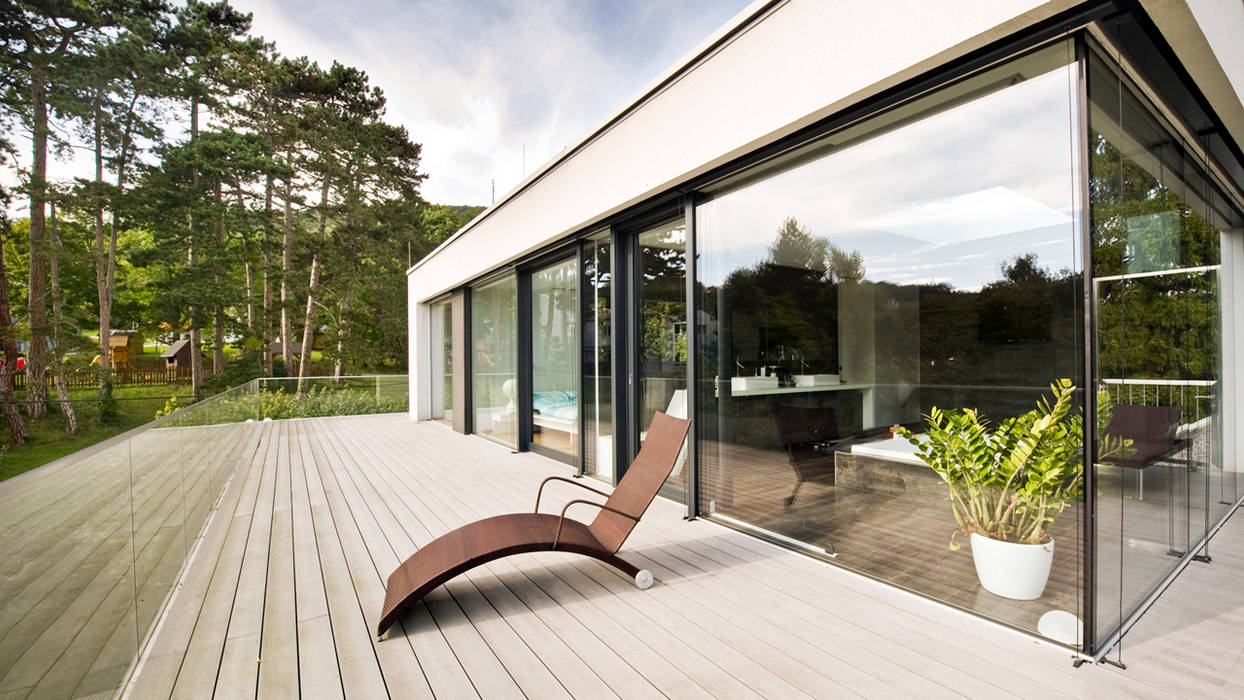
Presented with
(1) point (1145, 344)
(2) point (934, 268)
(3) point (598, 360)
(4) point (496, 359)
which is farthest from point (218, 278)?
(1) point (1145, 344)

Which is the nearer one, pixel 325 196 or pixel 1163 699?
pixel 1163 699

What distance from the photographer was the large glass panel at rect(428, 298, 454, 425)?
11.4 metres

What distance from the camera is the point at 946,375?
125 inches

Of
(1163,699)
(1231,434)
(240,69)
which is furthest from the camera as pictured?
(240,69)

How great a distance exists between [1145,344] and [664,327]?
9.73 ft

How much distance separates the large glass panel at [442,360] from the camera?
1137cm

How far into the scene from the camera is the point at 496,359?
8602 millimetres

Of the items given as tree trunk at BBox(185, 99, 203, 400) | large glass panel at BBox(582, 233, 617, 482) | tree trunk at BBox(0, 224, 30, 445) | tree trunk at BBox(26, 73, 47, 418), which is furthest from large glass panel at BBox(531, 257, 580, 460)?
tree trunk at BBox(0, 224, 30, 445)

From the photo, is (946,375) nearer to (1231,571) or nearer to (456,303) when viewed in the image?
(1231,571)

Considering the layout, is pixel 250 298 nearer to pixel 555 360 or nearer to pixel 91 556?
pixel 555 360

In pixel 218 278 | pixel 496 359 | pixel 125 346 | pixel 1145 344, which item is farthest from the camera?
pixel 125 346

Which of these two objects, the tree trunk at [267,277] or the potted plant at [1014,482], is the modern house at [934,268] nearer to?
the potted plant at [1014,482]

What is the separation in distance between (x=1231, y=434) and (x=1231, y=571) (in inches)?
63.1

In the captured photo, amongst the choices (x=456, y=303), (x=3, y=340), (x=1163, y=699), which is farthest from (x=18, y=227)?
(x=1163, y=699)
